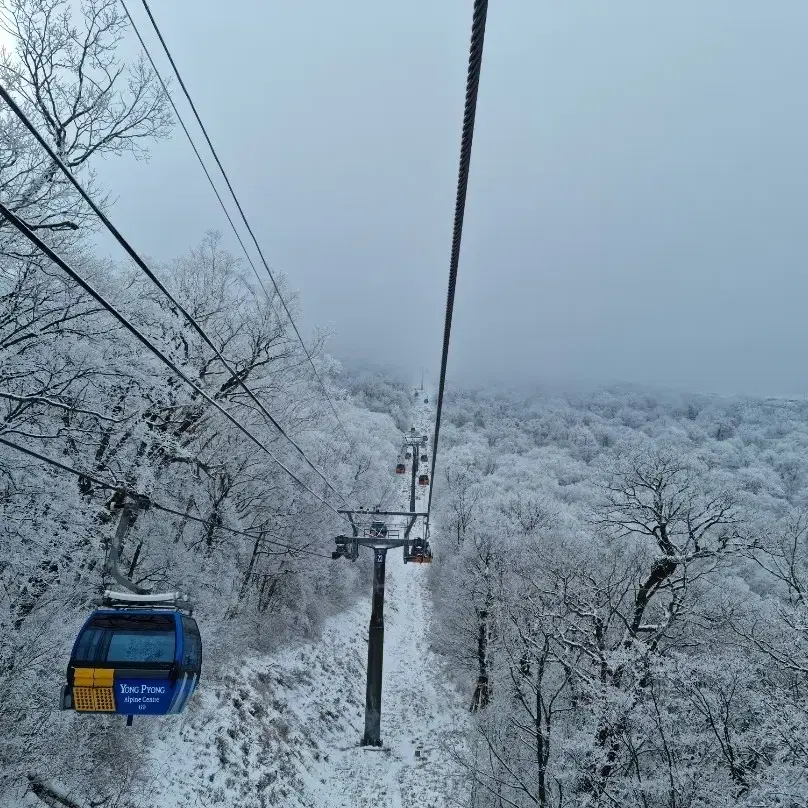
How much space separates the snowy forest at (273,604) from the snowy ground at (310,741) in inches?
3.7

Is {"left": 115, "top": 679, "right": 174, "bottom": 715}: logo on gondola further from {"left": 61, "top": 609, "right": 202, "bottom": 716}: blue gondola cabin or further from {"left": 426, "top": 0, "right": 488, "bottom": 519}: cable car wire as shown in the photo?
{"left": 426, "top": 0, "right": 488, "bottom": 519}: cable car wire

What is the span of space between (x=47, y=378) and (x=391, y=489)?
43.2 metres

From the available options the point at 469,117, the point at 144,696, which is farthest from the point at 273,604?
the point at 469,117

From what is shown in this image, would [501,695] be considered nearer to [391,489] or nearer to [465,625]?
[465,625]

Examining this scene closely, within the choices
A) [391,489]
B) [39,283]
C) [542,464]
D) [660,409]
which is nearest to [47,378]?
[39,283]

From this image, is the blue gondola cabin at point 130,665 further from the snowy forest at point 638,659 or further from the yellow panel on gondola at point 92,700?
the snowy forest at point 638,659

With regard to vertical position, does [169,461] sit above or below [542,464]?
above

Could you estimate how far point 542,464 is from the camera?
104062 millimetres

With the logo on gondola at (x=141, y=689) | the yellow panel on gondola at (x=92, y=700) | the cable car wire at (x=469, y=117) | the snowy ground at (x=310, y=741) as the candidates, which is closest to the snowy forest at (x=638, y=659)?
the snowy ground at (x=310, y=741)

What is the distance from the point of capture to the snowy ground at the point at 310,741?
1384 cm

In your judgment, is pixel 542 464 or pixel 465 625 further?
pixel 542 464

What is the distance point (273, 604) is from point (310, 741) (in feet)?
25.9

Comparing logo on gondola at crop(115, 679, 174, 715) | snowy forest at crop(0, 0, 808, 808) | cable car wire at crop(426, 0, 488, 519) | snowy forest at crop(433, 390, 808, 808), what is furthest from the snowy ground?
cable car wire at crop(426, 0, 488, 519)

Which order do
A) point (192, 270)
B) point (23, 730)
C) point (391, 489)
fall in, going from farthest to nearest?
point (391, 489) < point (192, 270) < point (23, 730)
